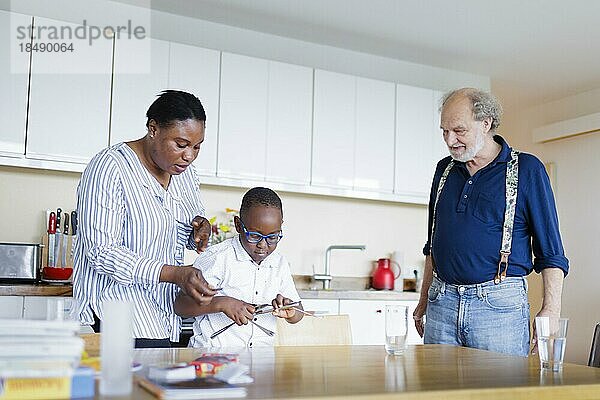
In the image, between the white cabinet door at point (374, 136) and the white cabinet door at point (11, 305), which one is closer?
the white cabinet door at point (11, 305)

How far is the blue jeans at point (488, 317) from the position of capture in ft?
8.23

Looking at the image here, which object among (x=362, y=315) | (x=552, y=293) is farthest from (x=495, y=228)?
(x=362, y=315)

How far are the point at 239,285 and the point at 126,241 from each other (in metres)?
0.39

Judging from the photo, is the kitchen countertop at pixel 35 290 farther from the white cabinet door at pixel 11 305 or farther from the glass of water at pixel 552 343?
the glass of water at pixel 552 343

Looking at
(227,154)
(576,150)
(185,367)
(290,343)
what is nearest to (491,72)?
(576,150)

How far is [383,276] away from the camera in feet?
16.2

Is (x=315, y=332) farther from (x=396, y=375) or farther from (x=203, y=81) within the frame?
(x=203, y=81)

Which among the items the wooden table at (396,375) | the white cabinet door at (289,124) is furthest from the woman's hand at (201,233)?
the white cabinet door at (289,124)

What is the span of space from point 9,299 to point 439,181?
2.04 metres

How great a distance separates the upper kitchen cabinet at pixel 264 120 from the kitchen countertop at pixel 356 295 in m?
0.76

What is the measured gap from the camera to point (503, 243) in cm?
258

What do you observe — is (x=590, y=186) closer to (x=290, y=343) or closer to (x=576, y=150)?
(x=576, y=150)

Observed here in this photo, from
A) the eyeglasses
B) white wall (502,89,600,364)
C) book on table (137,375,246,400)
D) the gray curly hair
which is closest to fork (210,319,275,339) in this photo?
the eyeglasses

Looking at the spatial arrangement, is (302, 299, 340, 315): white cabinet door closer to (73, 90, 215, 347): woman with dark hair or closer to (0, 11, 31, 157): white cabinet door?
(0, 11, 31, 157): white cabinet door
